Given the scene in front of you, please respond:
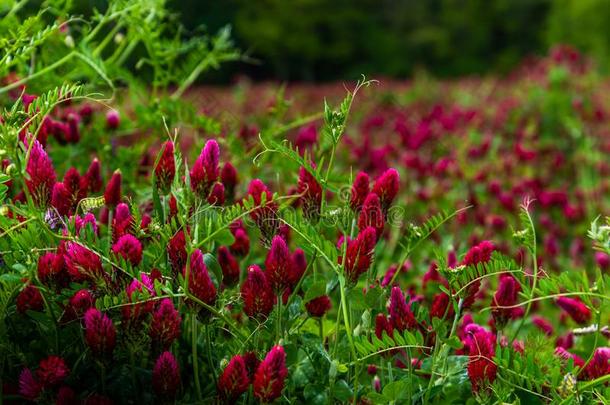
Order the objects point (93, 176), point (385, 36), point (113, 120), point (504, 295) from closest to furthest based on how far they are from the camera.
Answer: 1. point (504, 295)
2. point (93, 176)
3. point (113, 120)
4. point (385, 36)

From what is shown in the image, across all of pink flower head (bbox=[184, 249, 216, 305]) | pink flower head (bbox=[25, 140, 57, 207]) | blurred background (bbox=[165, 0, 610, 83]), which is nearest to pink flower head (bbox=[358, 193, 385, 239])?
pink flower head (bbox=[184, 249, 216, 305])

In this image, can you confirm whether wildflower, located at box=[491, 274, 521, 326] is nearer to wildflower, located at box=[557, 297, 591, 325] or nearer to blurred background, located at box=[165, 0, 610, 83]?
wildflower, located at box=[557, 297, 591, 325]

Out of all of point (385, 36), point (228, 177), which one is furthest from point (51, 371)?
point (385, 36)

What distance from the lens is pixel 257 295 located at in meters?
1.42

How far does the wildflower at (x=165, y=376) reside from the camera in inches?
53.4

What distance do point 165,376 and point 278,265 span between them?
262 millimetres

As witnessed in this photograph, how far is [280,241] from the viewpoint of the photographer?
1.43 metres

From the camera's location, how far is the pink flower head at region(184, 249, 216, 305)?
4.35ft

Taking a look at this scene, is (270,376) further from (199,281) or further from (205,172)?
(205,172)

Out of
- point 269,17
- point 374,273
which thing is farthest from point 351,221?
point 269,17

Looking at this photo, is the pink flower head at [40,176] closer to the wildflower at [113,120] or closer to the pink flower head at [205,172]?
the pink flower head at [205,172]

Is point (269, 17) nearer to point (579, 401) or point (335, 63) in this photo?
point (335, 63)

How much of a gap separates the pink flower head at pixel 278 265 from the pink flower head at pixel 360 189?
0.21m

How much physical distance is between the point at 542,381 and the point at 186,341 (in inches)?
26.0
